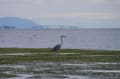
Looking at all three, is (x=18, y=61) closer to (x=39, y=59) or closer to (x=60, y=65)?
(x=39, y=59)

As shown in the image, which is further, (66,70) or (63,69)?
(63,69)

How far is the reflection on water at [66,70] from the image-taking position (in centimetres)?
3531

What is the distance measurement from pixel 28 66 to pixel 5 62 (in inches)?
215

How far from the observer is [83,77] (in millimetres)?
34844

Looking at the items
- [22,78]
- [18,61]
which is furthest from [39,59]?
[22,78]

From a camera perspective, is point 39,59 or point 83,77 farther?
point 39,59

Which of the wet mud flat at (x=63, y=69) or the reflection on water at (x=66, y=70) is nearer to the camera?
the reflection on water at (x=66, y=70)

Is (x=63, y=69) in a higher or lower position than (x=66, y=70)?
lower

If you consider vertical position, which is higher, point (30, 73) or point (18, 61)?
point (30, 73)

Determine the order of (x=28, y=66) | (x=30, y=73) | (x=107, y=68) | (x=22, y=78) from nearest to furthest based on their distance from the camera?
(x=22, y=78) < (x=30, y=73) < (x=107, y=68) < (x=28, y=66)

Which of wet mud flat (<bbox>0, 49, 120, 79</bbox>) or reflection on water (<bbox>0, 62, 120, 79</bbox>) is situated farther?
wet mud flat (<bbox>0, 49, 120, 79</bbox>)

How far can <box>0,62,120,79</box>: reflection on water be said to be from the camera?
1390 inches

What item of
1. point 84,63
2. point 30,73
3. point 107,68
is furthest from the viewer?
point 84,63

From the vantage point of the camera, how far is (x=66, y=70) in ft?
131
